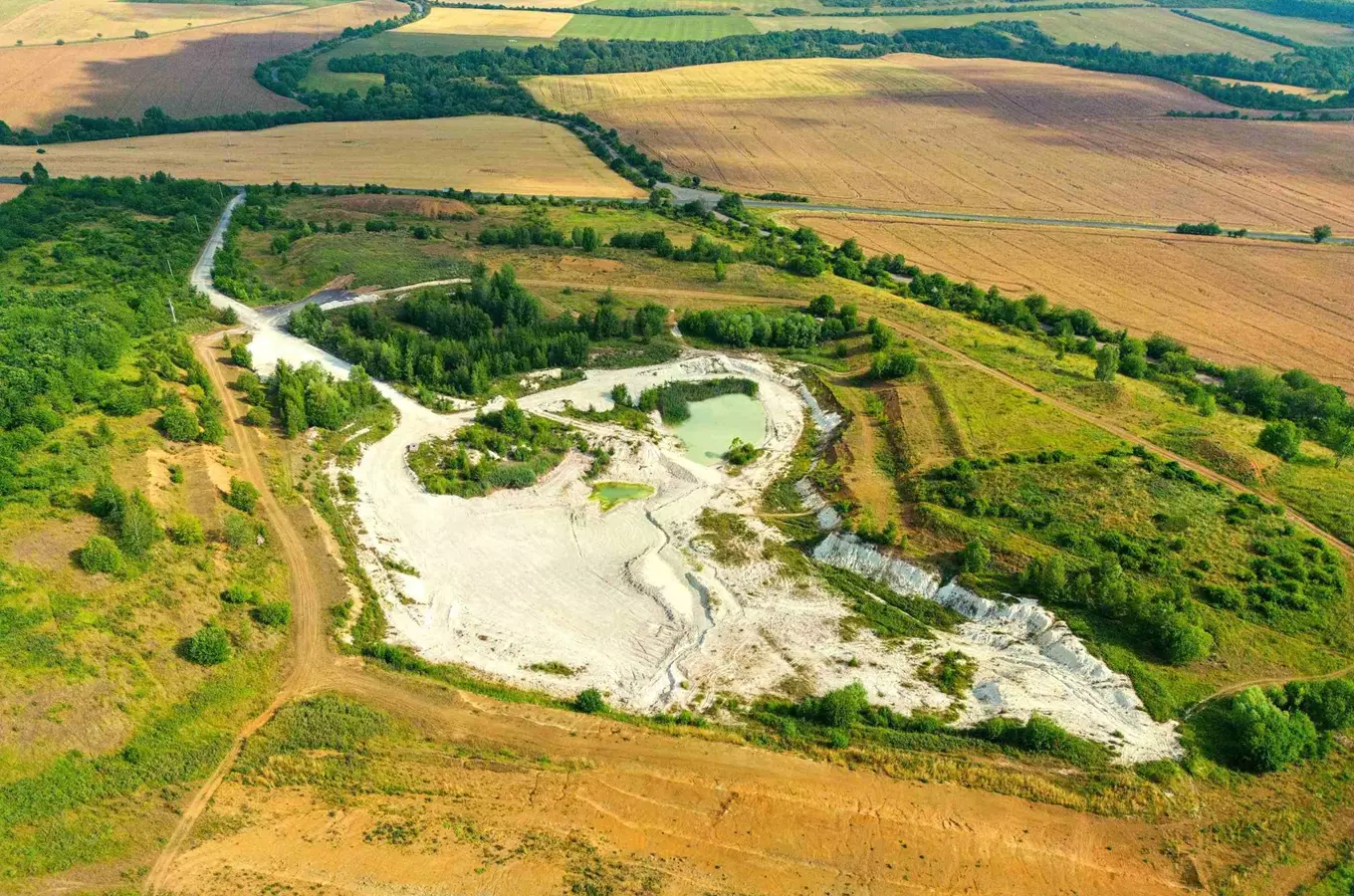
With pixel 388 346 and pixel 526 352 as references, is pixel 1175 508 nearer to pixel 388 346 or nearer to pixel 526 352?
pixel 526 352

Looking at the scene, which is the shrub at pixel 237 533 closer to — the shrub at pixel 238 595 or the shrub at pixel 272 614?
the shrub at pixel 238 595

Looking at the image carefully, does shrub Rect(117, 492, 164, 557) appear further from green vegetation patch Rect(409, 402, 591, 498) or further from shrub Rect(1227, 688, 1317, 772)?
shrub Rect(1227, 688, 1317, 772)

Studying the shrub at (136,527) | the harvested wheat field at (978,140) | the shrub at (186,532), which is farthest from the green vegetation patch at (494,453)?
the harvested wheat field at (978,140)

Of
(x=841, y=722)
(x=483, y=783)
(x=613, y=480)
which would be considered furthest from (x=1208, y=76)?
(x=483, y=783)

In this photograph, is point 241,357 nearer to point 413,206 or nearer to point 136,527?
point 136,527

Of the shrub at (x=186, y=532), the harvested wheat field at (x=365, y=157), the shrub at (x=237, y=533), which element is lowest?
the shrub at (x=237, y=533)
